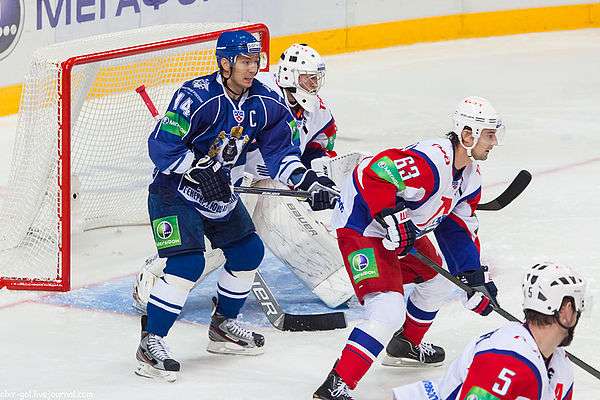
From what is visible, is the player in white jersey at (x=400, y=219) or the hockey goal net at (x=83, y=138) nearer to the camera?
the player in white jersey at (x=400, y=219)

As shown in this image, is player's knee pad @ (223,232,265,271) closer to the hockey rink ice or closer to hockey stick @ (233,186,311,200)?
hockey stick @ (233,186,311,200)

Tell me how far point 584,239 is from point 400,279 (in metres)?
2.08

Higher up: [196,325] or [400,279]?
[400,279]

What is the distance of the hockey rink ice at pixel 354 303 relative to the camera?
428 centimetres

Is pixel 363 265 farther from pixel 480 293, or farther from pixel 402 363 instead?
pixel 402 363

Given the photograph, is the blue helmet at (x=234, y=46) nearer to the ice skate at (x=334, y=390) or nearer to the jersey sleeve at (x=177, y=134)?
the jersey sleeve at (x=177, y=134)

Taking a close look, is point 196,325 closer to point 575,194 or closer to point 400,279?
point 400,279

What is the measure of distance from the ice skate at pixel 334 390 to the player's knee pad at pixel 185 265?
58cm

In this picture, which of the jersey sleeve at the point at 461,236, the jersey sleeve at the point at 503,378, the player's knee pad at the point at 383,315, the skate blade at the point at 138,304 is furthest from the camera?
the skate blade at the point at 138,304

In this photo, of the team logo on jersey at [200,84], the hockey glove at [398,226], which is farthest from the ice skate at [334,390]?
the team logo on jersey at [200,84]

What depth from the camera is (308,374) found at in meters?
4.33

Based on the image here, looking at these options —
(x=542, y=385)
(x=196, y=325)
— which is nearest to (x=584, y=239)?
(x=196, y=325)

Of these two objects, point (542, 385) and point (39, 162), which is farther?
point (39, 162)

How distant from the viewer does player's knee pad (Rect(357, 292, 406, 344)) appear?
392 centimetres
